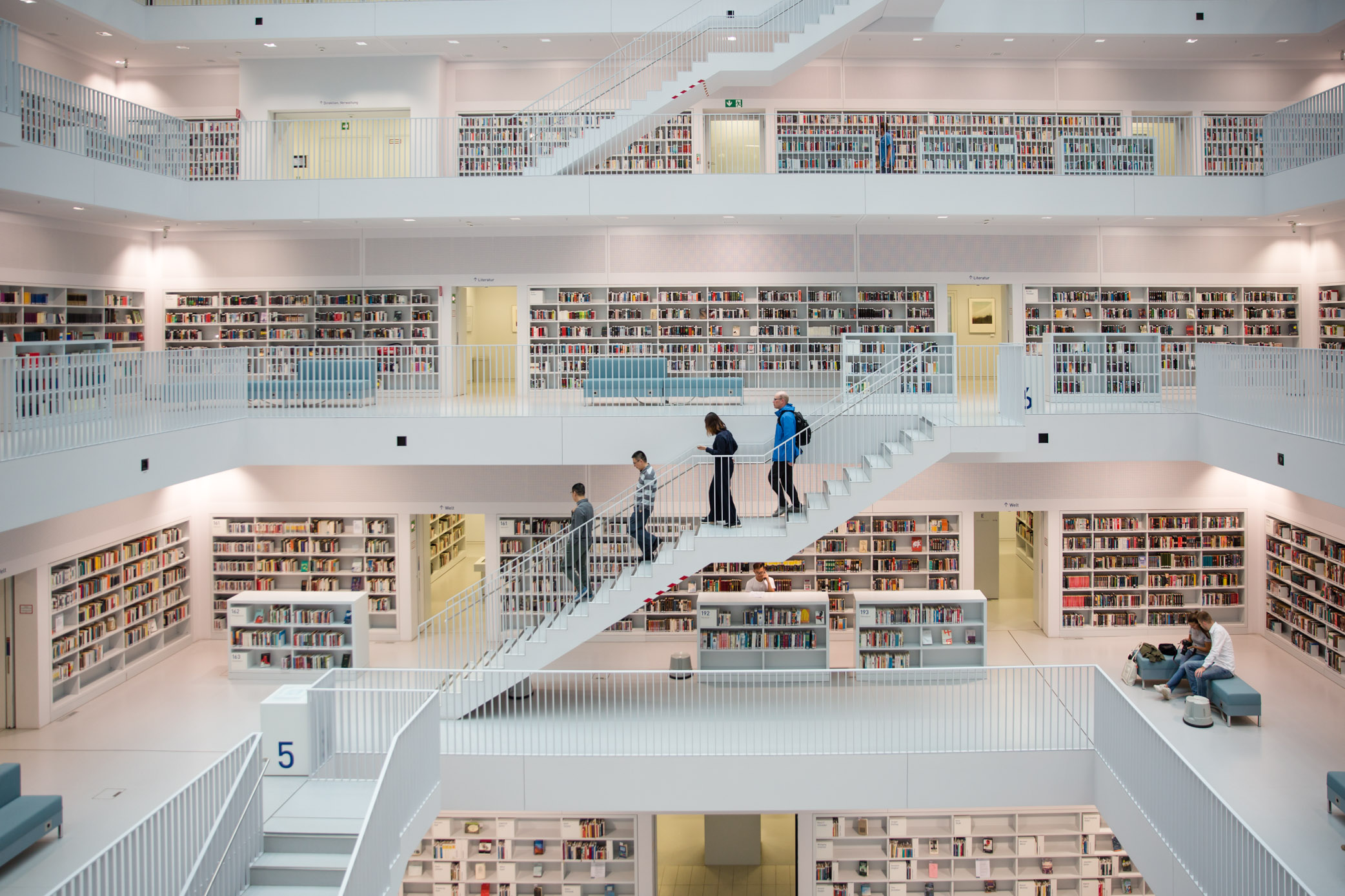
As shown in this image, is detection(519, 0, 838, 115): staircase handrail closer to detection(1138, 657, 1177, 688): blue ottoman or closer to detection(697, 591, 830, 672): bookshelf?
detection(697, 591, 830, 672): bookshelf

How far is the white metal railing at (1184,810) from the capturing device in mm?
→ 6715

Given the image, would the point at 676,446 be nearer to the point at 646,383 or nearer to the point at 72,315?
the point at 646,383

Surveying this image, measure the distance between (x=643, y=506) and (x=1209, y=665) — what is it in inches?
248

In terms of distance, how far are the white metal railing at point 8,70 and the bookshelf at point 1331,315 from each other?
16900mm

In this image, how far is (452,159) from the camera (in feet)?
52.6

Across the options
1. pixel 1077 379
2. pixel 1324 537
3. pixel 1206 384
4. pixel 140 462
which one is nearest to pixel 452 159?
pixel 140 462

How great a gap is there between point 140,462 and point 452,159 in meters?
7.24

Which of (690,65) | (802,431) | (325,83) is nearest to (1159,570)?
(802,431)

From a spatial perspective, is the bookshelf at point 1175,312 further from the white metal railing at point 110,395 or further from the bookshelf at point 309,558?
the white metal railing at point 110,395

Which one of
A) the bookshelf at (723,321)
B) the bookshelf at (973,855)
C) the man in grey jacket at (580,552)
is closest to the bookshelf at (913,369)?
the bookshelf at (723,321)

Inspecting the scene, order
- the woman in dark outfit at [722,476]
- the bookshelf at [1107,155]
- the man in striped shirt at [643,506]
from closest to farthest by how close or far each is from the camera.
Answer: the man in striped shirt at [643,506] < the woman in dark outfit at [722,476] < the bookshelf at [1107,155]

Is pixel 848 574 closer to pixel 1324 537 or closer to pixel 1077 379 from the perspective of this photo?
pixel 1077 379

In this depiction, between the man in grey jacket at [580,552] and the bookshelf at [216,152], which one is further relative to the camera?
the bookshelf at [216,152]

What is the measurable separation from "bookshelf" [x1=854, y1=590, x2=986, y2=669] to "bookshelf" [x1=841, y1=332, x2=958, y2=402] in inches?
101
